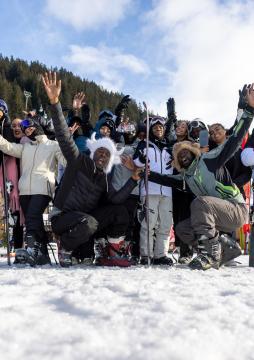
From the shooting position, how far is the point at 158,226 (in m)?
4.98

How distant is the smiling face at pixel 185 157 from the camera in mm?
4508

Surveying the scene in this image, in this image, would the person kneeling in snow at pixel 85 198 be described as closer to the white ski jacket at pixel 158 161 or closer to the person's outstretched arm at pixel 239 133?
the white ski jacket at pixel 158 161

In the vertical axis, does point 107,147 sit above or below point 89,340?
above

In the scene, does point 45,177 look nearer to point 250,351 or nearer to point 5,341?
point 5,341

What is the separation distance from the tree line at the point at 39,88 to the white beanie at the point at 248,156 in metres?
82.0

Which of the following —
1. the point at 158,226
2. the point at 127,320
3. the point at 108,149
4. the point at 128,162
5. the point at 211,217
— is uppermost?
the point at 108,149

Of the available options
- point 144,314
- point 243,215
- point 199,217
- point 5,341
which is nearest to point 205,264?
point 199,217

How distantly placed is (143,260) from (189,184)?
42.9 inches

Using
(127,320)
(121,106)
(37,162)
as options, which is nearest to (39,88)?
(121,106)

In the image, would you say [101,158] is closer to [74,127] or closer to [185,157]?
[185,157]

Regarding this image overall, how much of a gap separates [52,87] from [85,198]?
1.28m

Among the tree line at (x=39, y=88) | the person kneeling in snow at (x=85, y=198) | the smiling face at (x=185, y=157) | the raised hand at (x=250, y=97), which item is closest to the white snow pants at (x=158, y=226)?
the person kneeling in snow at (x=85, y=198)

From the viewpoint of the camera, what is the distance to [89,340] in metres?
1.72

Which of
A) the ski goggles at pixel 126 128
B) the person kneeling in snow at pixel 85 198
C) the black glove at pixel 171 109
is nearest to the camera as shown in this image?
Answer: the person kneeling in snow at pixel 85 198
